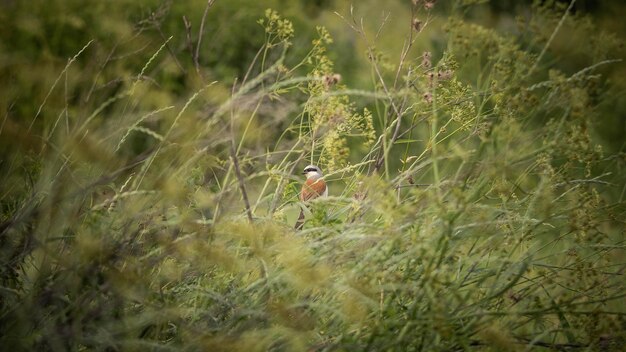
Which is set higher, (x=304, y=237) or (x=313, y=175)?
(x=304, y=237)

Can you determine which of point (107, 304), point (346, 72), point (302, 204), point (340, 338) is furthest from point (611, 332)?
point (346, 72)

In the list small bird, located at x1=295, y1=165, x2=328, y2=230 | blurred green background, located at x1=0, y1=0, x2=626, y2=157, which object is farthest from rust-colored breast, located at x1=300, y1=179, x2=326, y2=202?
blurred green background, located at x1=0, y1=0, x2=626, y2=157

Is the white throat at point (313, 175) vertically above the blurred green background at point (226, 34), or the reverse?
the white throat at point (313, 175)

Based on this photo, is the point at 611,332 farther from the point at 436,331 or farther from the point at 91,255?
the point at 91,255

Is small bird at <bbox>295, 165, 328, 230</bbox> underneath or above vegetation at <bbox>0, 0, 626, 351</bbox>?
underneath

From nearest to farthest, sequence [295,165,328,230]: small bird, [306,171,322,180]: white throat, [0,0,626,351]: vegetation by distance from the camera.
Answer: [0,0,626,351]: vegetation, [295,165,328,230]: small bird, [306,171,322,180]: white throat

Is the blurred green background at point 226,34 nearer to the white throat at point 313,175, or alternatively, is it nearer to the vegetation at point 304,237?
the white throat at point 313,175

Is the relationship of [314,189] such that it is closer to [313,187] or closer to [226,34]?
[313,187]

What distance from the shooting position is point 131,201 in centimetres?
224

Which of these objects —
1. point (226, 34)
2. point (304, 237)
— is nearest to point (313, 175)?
point (304, 237)

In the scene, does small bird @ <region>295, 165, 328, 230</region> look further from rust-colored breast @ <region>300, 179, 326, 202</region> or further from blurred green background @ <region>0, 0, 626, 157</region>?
blurred green background @ <region>0, 0, 626, 157</region>

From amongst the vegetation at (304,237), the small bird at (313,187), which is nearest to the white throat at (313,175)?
the small bird at (313,187)

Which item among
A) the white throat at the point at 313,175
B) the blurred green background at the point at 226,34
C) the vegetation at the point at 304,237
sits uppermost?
the vegetation at the point at 304,237

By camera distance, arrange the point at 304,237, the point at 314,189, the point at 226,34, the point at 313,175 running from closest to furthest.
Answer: the point at 304,237
the point at 314,189
the point at 313,175
the point at 226,34
